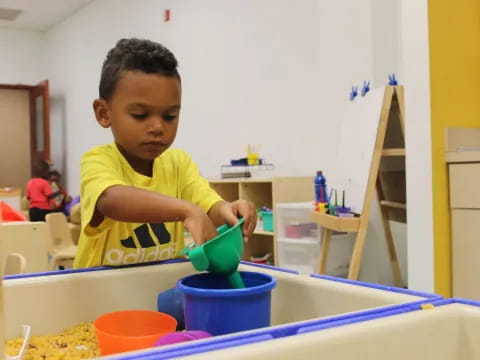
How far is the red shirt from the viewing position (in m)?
5.51

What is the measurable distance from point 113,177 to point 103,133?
493cm

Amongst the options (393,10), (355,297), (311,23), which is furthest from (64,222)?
(355,297)

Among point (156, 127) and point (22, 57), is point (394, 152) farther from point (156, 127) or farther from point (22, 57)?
point (22, 57)

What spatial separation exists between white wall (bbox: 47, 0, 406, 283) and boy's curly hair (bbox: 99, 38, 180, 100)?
2.13m

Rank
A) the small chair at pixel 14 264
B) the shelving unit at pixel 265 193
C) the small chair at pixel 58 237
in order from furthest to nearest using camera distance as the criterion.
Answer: the small chair at pixel 58 237 → the shelving unit at pixel 265 193 → the small chair at pixel 14 264

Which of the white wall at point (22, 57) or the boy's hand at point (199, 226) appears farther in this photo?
the white wall at point (22, 57)

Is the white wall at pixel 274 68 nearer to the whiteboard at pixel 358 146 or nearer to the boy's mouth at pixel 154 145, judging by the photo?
the whiteboard at pixel 358 146

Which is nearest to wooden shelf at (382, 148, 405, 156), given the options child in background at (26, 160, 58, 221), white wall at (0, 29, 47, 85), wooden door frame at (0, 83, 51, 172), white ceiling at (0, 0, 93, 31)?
child in background at (26, 160, 58, 221)

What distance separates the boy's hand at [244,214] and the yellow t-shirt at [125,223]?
18cm

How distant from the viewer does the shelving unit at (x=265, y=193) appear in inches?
127

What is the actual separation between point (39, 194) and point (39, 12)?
2.29 m

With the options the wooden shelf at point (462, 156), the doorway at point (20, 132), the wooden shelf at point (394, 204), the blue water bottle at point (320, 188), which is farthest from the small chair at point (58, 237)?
the doorway at point (20, 132)

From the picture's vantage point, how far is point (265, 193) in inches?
143

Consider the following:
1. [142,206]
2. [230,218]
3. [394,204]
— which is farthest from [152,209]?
[394,204]
